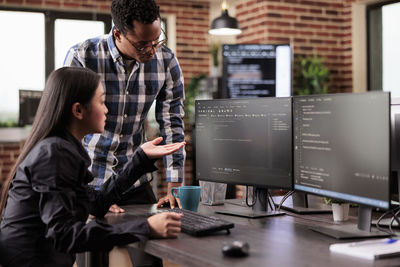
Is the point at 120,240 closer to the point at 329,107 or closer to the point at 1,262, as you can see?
the point at 1,262

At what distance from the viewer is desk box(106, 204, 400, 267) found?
1355 millimetres

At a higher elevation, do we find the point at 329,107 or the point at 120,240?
the point at 329,107

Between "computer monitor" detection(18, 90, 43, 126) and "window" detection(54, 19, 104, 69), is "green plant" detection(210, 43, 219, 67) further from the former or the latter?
"computer monitor" detection(18, 90, 43, 126)

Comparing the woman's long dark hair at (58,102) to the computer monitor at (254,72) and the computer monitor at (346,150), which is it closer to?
the computer monitor at (346,150)

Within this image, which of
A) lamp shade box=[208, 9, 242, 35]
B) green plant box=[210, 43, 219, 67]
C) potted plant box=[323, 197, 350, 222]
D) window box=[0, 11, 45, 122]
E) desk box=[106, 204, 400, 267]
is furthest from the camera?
green plant box=[210, 43, 219, 67]

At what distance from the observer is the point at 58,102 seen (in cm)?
167

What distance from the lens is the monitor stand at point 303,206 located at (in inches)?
83.1

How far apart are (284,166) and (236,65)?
3.52 metres

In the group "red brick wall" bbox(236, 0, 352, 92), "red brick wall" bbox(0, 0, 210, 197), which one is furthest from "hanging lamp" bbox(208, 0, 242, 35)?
"red brick wall" bbox(0, 0, 210, 197)

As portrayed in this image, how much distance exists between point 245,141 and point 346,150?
19.3 inches

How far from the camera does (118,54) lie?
7.42 ft

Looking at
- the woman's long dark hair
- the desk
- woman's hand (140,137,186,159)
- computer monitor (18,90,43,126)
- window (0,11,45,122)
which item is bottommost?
the desk

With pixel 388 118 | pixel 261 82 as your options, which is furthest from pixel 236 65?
pixel 388 118

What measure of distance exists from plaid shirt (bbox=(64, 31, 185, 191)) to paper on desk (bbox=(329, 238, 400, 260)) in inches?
42.0
